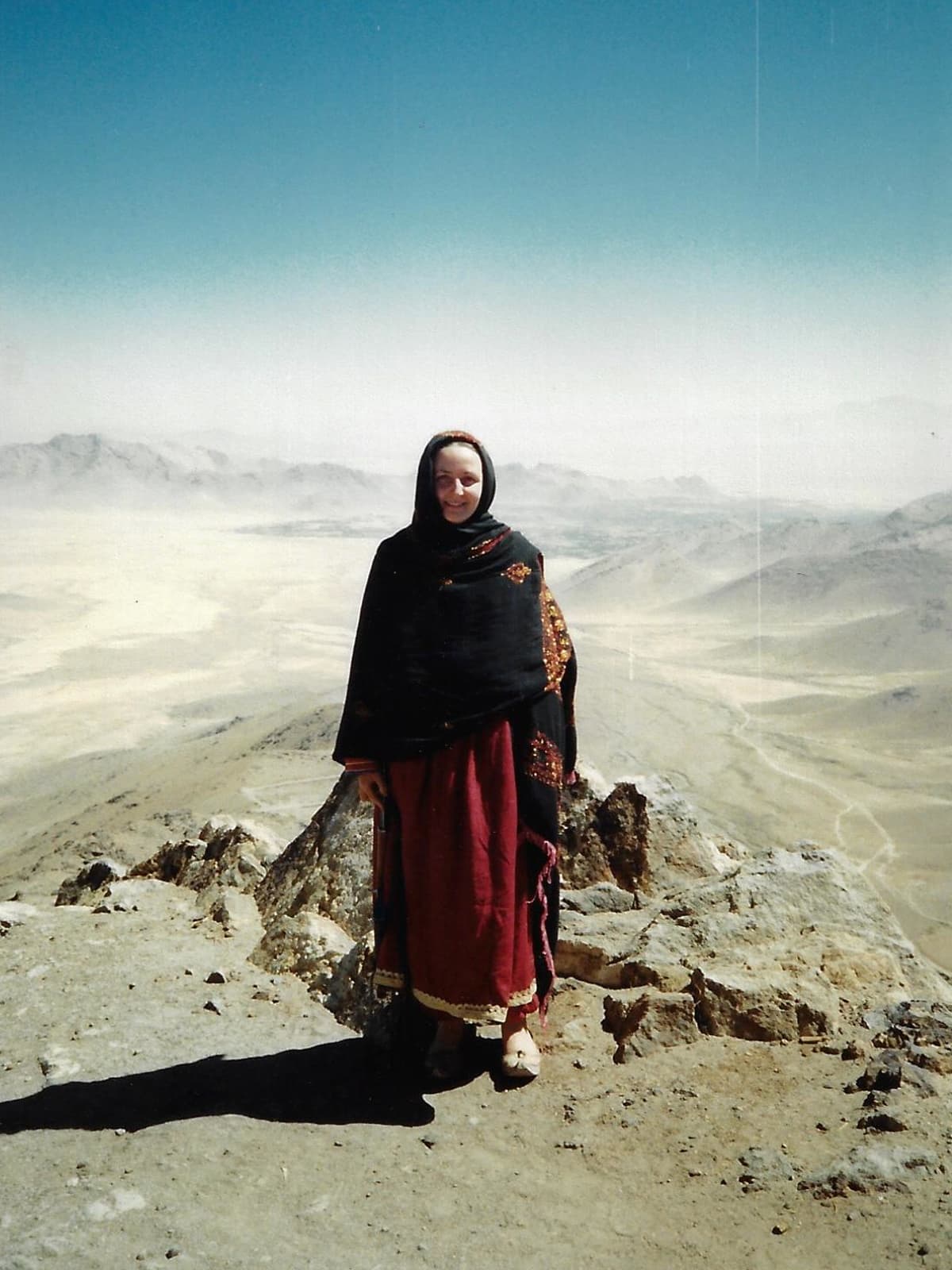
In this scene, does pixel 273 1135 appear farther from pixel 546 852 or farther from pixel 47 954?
pixel 47 954

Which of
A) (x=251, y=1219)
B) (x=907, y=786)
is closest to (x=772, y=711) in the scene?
(x=907, y=786)

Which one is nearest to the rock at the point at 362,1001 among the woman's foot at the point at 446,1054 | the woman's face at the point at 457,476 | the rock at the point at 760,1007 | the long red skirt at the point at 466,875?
the woman's foot at the point at 446,1054

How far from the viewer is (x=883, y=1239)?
213cm

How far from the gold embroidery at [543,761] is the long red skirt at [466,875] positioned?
0.06 metres

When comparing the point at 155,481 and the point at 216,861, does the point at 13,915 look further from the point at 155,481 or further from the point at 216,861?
the point at 155,481

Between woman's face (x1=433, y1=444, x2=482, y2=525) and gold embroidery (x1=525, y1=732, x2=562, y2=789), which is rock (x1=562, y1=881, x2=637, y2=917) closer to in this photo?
gold embroidery (x1=525, y1=732, x2=562, y2=789)

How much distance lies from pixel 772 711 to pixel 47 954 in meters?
16.9

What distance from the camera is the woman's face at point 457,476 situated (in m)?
2.83

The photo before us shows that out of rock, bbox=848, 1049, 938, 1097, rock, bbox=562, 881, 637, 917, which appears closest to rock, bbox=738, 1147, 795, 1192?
rock, bbox=848, 1049, 938, 1097

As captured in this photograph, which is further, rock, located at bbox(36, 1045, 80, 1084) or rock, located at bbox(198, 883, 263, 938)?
rock, located at bbox(198, 883, 263, 938)

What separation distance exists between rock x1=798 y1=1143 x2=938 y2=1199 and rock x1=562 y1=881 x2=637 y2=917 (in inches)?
65.2

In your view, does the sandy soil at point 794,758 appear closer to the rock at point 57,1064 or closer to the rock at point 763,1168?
the rock at point 763,1168

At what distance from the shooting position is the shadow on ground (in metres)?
2.79

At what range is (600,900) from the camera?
4031mm
